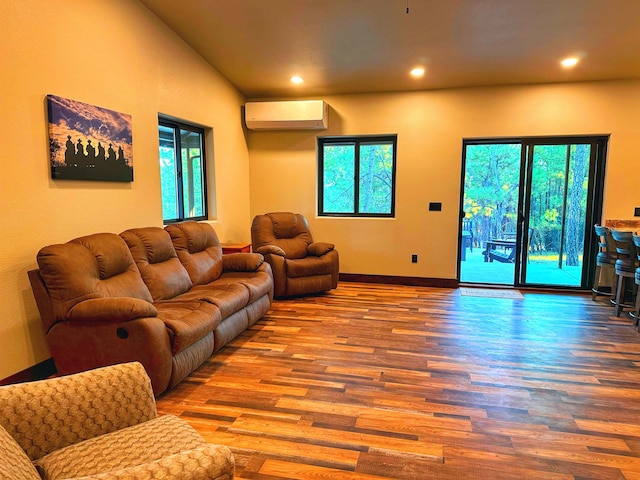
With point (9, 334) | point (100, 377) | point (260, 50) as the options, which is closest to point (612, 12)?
point (260, 50)

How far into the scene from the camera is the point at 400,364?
2.91 meters

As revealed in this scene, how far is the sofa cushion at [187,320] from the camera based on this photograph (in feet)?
7.91

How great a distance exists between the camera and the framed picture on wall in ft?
8.93

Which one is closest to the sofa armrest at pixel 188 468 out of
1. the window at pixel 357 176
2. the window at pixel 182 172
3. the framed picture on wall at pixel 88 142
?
the framed picture on wall at pixel 88 142

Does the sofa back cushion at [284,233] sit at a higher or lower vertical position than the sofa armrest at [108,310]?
higher

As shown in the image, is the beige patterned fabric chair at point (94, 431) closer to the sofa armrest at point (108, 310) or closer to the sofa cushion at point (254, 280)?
the sofa armrest at point (108, 310)

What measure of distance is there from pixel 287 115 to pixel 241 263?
7.68 ft

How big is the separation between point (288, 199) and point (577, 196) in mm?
3807

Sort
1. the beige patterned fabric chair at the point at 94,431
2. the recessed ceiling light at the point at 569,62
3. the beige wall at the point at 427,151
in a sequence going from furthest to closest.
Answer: the beige wall at the point at 427,151 → the recessed ceiling light at the point at 569,62 → the beige patterned fabric chair at the point at 94,431

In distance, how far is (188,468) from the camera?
3.32 feet

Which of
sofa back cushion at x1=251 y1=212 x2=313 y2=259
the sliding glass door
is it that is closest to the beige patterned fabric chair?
sofa back cushion at x1=251 y1=212 x2=313 y2=259

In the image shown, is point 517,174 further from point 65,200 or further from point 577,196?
point 65,200

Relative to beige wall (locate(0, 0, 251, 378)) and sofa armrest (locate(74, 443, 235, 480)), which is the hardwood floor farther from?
beige wall (locate(0, 0, 251, 378))

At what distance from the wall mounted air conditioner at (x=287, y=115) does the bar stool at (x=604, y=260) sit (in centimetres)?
359
